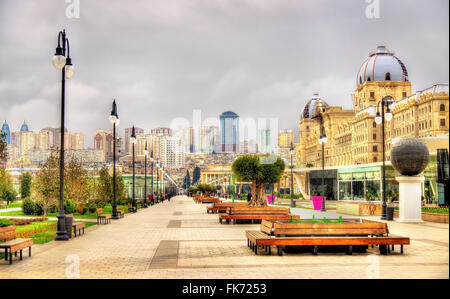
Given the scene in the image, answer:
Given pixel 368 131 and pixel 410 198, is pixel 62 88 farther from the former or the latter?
pixel 368 131

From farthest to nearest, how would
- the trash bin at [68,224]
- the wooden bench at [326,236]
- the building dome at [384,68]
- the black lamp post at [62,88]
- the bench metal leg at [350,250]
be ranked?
the building dome at [384,68]
the trash bin at [68,224]
the black lamp post at [62,88]
the bench metal leg at [350,250]
the wooden bench at [326,236]

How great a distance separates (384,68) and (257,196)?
9586 centimetres

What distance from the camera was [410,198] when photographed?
25.2m

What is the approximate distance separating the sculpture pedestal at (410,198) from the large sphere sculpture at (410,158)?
1.31 feet

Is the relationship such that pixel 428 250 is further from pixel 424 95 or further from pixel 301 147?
pixel 301 147

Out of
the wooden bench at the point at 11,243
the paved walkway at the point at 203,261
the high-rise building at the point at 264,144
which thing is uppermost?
the high-rise building at the point at 264,144

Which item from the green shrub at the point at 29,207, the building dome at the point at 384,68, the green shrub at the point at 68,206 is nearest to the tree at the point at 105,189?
the green shrub at the point at 68,206

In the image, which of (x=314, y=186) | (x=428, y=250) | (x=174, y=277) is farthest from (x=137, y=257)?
(x=314, y=186)

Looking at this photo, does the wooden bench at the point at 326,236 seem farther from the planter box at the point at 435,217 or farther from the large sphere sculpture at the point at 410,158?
the large sphere sculpture at the point at 410,158

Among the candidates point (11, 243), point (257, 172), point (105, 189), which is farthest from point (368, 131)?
point (11, 243)

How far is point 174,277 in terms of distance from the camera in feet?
32.0

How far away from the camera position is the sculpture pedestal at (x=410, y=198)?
25078mm

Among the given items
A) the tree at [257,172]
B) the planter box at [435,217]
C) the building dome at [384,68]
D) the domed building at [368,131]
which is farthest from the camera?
the building dome at [384,68]
